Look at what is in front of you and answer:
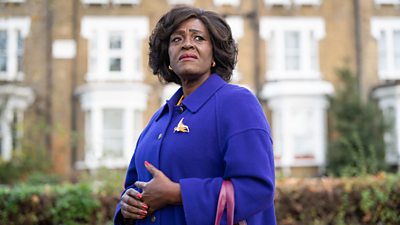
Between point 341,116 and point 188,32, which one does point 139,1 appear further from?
point 188,32

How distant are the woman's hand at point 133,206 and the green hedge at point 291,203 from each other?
4.69 metres

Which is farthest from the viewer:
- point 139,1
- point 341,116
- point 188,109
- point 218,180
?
point 139,1

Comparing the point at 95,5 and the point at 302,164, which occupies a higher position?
the point at 95,5

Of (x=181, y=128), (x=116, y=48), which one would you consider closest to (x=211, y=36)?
(x=181, y=128)

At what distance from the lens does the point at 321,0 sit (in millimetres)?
20875

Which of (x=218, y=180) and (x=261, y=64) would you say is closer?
(x=218, y=180)

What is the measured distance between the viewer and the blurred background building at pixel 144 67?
1939 cm

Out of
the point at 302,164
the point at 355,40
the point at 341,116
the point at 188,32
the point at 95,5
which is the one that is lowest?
the point at 302,164

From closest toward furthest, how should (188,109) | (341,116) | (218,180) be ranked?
(218,180) → (188,109) → (341,116)

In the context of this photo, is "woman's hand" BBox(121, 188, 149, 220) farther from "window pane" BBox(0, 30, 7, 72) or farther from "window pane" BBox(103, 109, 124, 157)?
"window pane" BBox(0, 30, 7, 72)

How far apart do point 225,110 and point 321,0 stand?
19.3 meters

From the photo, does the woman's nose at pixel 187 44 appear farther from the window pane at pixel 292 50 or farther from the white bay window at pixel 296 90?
the window pane at pixel 292 50

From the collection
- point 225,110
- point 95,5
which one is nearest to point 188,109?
point 225,110

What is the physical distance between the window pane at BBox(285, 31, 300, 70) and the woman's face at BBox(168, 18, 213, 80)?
18.2 m
